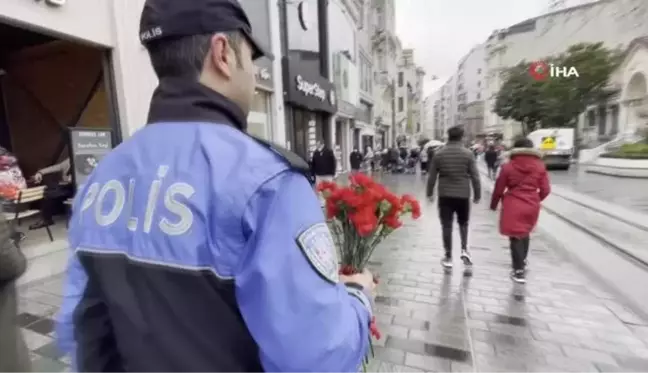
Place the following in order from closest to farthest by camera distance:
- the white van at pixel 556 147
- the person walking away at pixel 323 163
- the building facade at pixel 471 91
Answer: the person walking away at pixel 323 163 < the white van at pixel 556 147 < the building facade at pixel 471 91

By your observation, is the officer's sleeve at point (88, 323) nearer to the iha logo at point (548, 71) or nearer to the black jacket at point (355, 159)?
the black jacket at point (355, 159)

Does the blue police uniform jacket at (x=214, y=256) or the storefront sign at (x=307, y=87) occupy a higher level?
the storefront sign at (x=307, y=87)

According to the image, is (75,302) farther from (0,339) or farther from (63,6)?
(63,6)

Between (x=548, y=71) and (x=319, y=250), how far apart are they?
143 ft

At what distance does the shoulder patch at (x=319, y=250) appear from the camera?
783 mm

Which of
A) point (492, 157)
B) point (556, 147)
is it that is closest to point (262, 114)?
point (492, 157)

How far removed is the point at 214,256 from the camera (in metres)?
0.77

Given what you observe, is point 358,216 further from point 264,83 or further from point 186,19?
point 264,83

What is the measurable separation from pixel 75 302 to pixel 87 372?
180 millimetres

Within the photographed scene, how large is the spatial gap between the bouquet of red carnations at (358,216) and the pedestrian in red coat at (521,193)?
3297 mm

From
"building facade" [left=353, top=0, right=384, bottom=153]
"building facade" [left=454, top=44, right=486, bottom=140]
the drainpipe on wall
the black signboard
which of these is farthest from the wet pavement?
"building facade" [left=454, top=44, right=486, bottom=140]

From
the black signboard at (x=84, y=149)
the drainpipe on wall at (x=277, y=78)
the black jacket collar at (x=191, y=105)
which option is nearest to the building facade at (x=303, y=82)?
the drainpipe on wall at (x=277, y=78)

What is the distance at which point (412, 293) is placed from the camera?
420 centimetres

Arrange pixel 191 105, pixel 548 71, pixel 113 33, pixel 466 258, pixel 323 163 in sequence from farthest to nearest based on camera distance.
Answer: pixel 548 71 → pixel 323 163 → pixel 113 33 → pixel 466 258 → pixel 191 105
